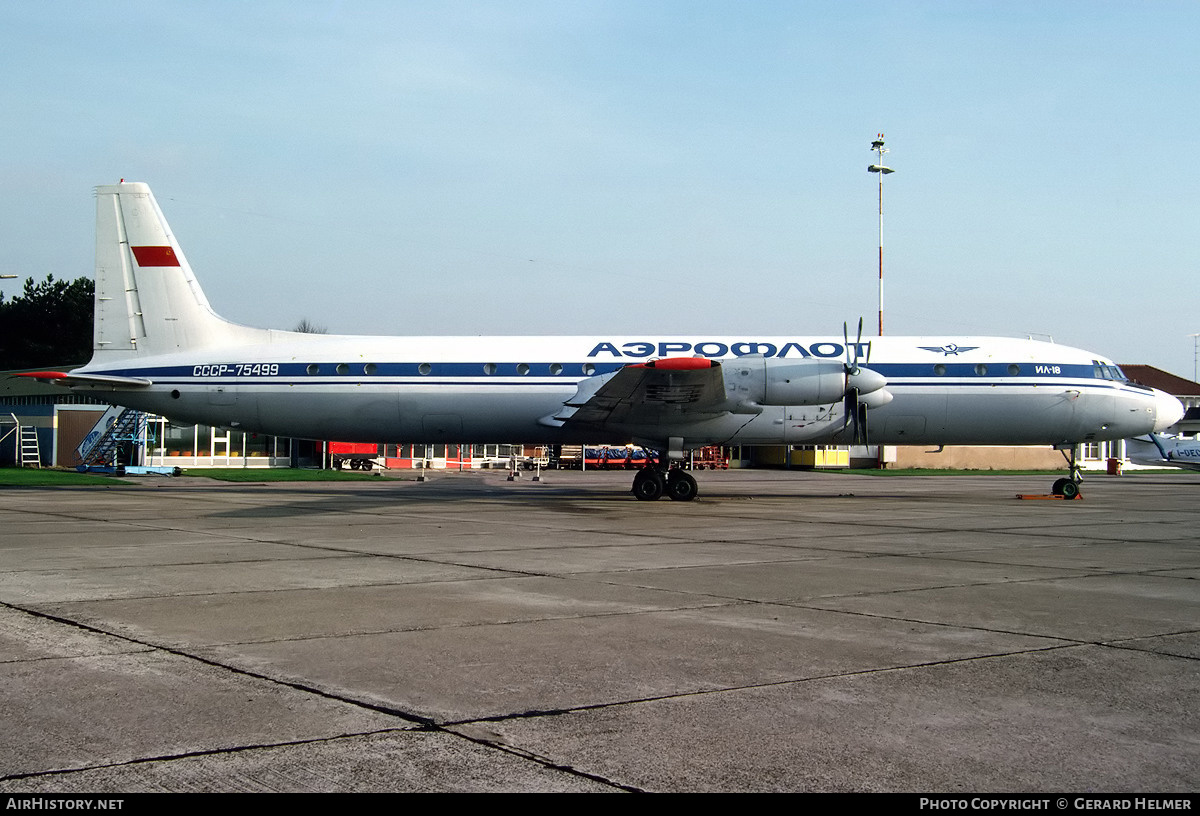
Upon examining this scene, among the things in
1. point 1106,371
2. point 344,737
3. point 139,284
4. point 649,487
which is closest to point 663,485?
point 649,487

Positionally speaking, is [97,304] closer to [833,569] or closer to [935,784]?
[833,569]

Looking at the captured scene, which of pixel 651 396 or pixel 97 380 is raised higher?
pixel 97 380

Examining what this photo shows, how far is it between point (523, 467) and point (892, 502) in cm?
3652

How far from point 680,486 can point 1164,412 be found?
13377mm

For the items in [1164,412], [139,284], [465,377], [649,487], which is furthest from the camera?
[1164,412]

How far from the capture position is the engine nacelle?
69.5 feet

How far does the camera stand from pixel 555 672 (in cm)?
585

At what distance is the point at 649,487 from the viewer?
23.6 m

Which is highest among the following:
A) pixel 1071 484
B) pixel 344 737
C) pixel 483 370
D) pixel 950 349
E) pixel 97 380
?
pixel 950 349

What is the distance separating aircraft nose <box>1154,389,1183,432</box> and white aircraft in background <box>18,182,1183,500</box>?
0.06 meters

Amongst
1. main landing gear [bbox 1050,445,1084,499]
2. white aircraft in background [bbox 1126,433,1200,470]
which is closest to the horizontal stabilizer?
main landing gear [bbox 1050,445,1084,499]

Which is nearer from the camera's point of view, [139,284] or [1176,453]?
[139,284]

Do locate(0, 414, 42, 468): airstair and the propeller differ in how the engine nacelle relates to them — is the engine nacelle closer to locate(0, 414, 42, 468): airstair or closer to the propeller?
the propeller

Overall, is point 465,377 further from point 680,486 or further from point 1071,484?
point 1071,484
